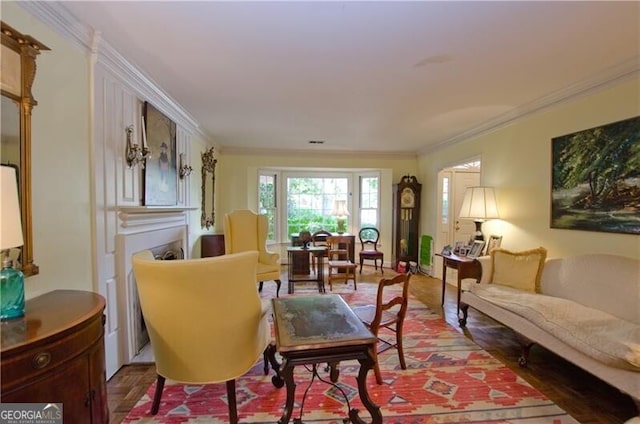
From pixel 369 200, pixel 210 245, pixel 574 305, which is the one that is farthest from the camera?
pixel 369 200

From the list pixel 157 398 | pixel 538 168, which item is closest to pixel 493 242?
pixel 538 168

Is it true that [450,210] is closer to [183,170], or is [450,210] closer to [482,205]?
[482,205]

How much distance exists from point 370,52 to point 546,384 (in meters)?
2.73

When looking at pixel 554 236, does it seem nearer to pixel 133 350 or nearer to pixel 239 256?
pixel 239 256

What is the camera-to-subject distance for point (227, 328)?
1817mm

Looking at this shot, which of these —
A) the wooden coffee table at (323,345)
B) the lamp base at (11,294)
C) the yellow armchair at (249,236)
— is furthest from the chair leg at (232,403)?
the yellow armchair at (249,236)

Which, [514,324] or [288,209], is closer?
[514,324]

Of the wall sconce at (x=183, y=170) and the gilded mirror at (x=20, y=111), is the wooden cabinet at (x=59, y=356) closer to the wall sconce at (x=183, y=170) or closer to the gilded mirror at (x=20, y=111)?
the gilded mirror at (x=20, y=111)

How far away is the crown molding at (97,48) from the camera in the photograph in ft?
5.67

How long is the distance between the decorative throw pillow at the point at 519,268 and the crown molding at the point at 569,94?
4.85 ft

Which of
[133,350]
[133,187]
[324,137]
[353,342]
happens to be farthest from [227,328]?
[324,137]

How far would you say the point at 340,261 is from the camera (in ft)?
17.2

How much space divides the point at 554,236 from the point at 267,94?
3225 millimetres

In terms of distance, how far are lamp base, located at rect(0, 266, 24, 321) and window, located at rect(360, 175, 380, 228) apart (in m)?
5.91
